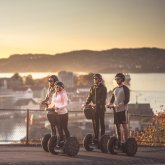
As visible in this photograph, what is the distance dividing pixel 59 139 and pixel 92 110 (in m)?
1.32

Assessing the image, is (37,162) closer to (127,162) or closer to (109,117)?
(127,162)

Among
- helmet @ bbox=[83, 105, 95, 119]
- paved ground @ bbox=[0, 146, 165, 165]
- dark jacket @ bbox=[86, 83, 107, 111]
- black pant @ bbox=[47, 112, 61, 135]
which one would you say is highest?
dark jacket @ bbox=[86, 83, 107, 111]

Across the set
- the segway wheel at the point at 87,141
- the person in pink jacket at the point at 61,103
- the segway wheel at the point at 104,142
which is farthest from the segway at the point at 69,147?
the segway wheel at the point at 87,141

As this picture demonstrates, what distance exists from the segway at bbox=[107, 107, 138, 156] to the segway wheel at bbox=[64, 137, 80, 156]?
42.9 inches

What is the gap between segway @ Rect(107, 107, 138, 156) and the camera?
20125 mm

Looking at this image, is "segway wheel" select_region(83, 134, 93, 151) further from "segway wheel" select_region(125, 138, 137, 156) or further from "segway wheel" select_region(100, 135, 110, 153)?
"segway wheel" select_region(125, 138, 137, 156)

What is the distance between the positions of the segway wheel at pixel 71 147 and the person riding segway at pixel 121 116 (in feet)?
3.57

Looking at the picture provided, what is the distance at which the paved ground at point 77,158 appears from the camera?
18.2 m

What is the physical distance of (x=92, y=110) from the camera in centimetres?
2080

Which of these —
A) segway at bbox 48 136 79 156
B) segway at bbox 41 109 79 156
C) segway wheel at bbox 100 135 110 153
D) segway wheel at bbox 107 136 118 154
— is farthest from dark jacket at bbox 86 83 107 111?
segway at bbox 48 136 79 156

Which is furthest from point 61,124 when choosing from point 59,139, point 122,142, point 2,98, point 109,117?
point 2,98

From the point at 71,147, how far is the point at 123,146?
147 centimetres

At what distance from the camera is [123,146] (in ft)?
66.3

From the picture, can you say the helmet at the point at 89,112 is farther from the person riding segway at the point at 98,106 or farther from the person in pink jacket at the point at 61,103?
the person in pink jacket at the point at 61,103
